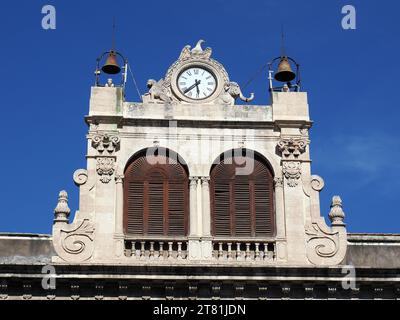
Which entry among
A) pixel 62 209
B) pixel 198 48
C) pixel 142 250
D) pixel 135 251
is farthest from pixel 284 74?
pixel 62 209

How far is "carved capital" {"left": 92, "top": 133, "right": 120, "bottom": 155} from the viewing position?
3170 cm

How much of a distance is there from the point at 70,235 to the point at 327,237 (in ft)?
24.7

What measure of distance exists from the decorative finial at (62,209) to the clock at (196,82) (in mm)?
5090

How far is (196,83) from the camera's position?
33.0 metres

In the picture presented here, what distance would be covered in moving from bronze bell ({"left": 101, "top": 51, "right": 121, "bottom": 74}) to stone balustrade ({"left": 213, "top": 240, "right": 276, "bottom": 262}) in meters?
6.73

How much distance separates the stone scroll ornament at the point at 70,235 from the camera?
3019cm

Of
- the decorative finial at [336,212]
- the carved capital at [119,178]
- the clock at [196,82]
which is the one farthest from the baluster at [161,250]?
the decorative finial at [336,212]

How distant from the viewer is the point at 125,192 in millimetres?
31562

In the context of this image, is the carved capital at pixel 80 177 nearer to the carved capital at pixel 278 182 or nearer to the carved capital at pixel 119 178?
the carved capital at pixel 119 178

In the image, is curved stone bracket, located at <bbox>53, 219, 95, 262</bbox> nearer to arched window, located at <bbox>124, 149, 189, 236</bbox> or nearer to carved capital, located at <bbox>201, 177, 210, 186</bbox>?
arched window, located at <bbox>124, 149, 189, 236</bbox>

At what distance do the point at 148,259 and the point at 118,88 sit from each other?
5.72 metres

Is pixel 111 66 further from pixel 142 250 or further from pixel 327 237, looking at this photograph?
pixel 327 237

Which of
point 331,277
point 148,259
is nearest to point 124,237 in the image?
point 148,259
